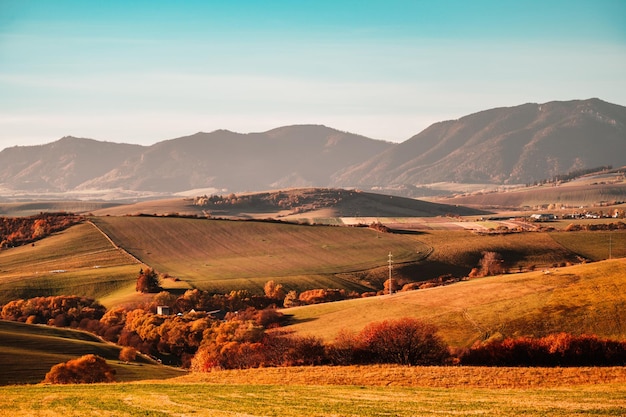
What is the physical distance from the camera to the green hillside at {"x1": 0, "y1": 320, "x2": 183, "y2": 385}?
59375 mm

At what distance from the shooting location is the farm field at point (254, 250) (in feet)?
399

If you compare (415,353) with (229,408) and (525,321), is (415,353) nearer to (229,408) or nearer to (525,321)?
(525,321)


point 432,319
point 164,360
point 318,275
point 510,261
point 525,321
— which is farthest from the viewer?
point 510,261

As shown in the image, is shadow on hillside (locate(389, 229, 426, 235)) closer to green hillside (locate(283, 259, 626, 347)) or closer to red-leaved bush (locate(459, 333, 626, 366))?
green hillside (locate(283, 259, 626, 347))

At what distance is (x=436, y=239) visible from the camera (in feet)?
512

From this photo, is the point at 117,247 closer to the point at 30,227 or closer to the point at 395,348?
the point at 30,227

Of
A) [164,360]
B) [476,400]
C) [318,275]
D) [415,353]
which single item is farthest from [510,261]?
[476,400]

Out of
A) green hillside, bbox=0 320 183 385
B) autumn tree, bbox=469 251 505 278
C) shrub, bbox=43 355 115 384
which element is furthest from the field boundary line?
shrub, bbox=43 355 115 384

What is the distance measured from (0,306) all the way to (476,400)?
306 ft

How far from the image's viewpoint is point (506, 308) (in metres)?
74.1

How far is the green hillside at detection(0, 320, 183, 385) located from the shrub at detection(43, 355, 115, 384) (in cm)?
230

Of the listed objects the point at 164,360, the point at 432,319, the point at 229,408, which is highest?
the point at 229,408

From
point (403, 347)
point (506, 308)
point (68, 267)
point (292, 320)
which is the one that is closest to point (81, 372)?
point (403, 347)

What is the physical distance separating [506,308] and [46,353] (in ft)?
159
